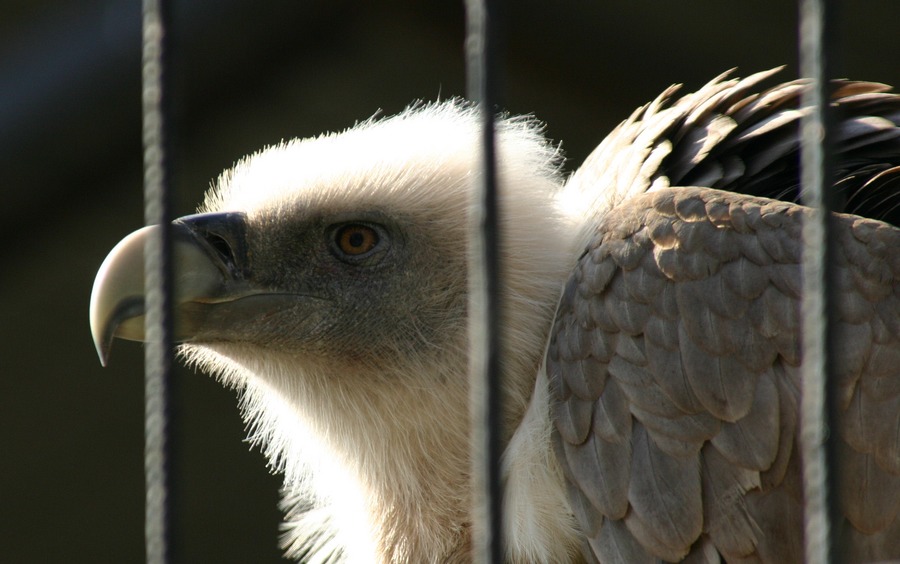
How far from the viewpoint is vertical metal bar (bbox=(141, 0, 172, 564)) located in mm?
1867

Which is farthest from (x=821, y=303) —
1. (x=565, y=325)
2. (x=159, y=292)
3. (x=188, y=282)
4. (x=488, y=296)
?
(x=188, y=282)

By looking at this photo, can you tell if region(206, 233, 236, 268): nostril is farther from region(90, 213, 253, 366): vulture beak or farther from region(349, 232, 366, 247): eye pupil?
region(349, 232, 366, 247): eye pupil

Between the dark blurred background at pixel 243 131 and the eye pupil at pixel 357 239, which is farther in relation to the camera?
the dark blurred background at pixel 243 131

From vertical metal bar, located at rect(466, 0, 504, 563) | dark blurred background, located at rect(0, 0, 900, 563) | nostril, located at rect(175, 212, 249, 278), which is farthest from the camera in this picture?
dark blurred background, located at rect(0, 0, 900, 563)

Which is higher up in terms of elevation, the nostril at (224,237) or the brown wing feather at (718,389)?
the nostril at (224,237)

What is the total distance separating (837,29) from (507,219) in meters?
2.01

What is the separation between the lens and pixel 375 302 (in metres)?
3.66

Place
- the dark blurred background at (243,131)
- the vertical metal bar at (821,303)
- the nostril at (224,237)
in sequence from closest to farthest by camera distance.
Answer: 1. the vertical metal bar at (821,303)
2. the nostril at (224,237)
3. the dark blurred background at (243,131)

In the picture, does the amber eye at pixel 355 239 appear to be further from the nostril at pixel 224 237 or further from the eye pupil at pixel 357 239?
the nostril at pixel 224 237

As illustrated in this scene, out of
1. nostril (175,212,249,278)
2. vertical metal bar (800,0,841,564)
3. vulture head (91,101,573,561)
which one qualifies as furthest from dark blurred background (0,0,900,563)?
vertical metal bar (800,0,841,564)

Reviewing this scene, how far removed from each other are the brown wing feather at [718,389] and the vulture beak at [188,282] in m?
0.99

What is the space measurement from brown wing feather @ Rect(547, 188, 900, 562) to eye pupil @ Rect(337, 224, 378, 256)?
862 millimetres

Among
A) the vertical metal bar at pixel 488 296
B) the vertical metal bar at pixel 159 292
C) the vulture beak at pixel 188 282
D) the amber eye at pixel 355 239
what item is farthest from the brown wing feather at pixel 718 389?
the vertical metal bar at pixel 159 292

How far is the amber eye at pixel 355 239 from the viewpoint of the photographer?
12.2ft
